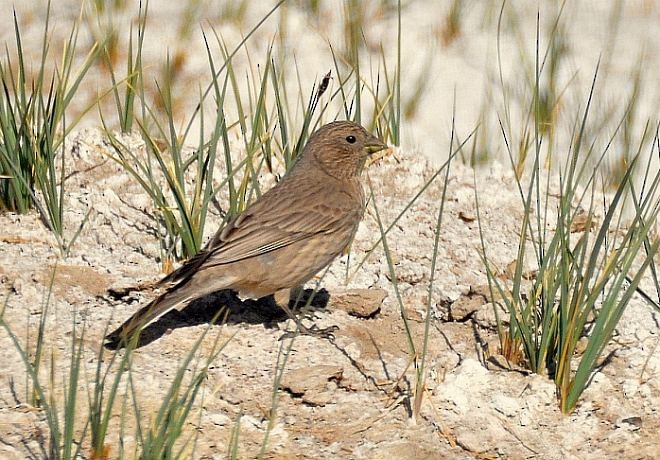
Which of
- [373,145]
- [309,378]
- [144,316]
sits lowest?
[309,378]

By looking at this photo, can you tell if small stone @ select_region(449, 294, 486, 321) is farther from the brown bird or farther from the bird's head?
the bird's head

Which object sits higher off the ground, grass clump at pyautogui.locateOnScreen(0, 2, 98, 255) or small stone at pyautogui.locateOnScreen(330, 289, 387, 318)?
grass clump at pyautogui.locateOnScreen(0, 2, 98, 255)

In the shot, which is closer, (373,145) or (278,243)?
(278,243)

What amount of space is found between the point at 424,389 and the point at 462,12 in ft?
13.8

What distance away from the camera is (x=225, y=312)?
4.88 meters

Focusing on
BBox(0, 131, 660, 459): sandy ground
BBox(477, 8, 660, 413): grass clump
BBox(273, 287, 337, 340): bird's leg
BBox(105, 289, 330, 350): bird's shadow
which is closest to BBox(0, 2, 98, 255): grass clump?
BBox(0, 131, 660, 459): sandy ground

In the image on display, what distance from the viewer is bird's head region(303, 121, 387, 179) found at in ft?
17.8

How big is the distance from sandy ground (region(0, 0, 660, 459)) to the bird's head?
291 mm

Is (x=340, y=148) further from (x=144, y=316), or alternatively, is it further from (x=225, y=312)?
(x=144, y=316)

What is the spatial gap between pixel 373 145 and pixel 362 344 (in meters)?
1.21

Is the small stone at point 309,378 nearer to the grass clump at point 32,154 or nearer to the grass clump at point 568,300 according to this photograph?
the grass clump at point 568,300

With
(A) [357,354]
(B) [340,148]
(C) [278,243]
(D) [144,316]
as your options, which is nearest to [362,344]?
(A) [357,354]

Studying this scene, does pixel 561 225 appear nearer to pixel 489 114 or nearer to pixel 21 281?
pixel 21 281

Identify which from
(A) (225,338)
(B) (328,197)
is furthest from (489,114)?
(A) (225,338)
